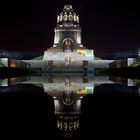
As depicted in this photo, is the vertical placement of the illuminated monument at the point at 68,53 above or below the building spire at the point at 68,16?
below

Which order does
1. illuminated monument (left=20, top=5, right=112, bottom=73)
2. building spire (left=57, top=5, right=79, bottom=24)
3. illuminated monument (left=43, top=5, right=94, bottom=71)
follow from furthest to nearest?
building spire (left=57, top=5, right=79, bottom=24) → illuminated monument (left=43, top=5, right=94, bottom=71) → illuminated monument (left=20, top=5, right=112, bottom=73)

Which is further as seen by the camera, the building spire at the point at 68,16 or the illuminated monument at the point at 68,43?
the building spire at the point at 68,16

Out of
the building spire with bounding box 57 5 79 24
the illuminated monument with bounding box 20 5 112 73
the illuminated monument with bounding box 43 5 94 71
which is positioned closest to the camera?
the illuminated monument with bounding box 20 5 112 73

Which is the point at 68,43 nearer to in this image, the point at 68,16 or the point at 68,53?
the point at 68,16

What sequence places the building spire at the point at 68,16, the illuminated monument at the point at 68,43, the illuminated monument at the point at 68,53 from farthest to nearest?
the building spire at the point at 68,16 < the illuminated monument at the point at 68,43 < the illuminated monument at the point at 68,53

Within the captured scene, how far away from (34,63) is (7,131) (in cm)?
6441

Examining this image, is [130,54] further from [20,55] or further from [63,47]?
[20,55]

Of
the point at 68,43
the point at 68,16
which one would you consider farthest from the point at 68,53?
the point at 68,16

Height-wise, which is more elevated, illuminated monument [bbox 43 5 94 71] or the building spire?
the building spire

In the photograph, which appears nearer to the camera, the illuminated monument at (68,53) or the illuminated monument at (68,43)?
the illuminated monument at (68,53)

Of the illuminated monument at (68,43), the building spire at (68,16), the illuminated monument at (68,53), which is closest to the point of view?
the illuminated monument at (68,53)

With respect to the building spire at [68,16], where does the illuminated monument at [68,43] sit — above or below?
below

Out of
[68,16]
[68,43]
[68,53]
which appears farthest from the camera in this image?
[68,43]

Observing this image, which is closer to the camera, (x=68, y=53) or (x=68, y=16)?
(x=68, y=53)
